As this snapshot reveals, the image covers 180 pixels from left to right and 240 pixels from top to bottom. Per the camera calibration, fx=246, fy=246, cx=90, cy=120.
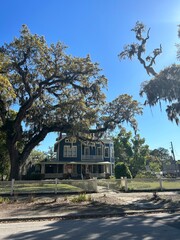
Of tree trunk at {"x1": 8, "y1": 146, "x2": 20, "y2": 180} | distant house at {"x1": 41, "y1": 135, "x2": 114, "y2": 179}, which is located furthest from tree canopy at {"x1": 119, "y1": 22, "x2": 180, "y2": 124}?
distant house at {"x1": 41, "y1": 135, "x2": 114, "y2": 179}

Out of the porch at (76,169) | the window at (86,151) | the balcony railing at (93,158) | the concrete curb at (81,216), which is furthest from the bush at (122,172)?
the window at (86,151)

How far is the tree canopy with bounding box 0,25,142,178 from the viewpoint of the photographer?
878 inches

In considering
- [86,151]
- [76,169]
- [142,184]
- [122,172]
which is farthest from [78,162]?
[142,184]

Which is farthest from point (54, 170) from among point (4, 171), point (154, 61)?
point (154, 61)

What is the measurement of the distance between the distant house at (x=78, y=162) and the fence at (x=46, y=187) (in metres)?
22.6

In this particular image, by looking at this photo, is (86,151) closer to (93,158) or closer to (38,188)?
(93,158)

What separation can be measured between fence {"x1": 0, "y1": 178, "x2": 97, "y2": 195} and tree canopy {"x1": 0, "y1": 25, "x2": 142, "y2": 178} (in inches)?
256

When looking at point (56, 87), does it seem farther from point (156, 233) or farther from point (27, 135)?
point (156, 233)

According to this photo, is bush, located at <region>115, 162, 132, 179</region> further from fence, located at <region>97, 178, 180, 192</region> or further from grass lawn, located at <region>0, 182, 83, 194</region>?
grass lawn, located at <region>0, 182, 83, 194</region>

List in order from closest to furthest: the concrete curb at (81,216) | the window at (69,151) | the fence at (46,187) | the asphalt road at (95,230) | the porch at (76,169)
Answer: the asphalt road at (95,230) < the concrete curb at (81,216) < the fence at (46,187) < the porch at (76,169) < the window at (69,151)

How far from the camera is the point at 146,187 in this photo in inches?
733

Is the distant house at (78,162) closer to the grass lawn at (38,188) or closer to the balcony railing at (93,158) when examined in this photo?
the balcony railing at (93,158)

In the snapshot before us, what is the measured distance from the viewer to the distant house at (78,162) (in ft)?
134

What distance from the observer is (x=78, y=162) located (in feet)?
135
